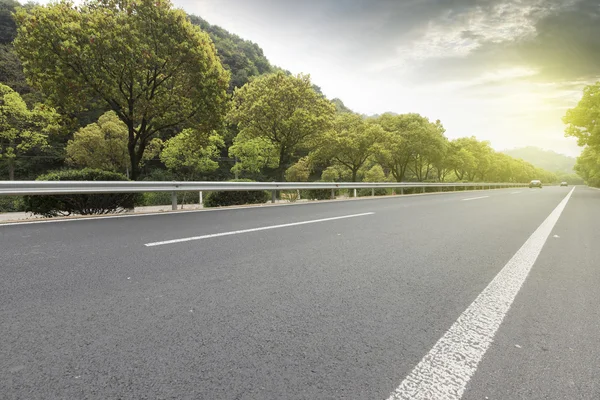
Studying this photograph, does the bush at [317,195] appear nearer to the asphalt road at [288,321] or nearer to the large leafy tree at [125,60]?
the large leafy tree at [125,60]

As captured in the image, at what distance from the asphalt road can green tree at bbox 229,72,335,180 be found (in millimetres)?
17853

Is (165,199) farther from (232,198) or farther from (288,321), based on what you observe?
(288,321)

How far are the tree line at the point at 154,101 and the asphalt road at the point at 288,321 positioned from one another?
10911mm

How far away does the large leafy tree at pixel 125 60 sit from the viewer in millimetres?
11680

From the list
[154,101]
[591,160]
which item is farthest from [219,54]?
[591,160]

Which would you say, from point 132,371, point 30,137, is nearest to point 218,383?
point 132,371

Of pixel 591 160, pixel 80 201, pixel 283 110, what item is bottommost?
pixel 80 201

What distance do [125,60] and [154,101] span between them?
2.00 m

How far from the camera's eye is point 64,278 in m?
2.80

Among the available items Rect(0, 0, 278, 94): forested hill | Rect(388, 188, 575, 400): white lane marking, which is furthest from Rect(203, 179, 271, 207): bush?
Rect(0, 0, 278, 94): forested hill

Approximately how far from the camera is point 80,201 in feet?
26.8

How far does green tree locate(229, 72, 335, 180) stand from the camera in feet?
68.4

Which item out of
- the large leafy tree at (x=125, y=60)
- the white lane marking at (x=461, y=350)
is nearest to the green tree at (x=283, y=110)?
the large leafy tree at (x=125, y=60)

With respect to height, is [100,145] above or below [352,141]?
above
